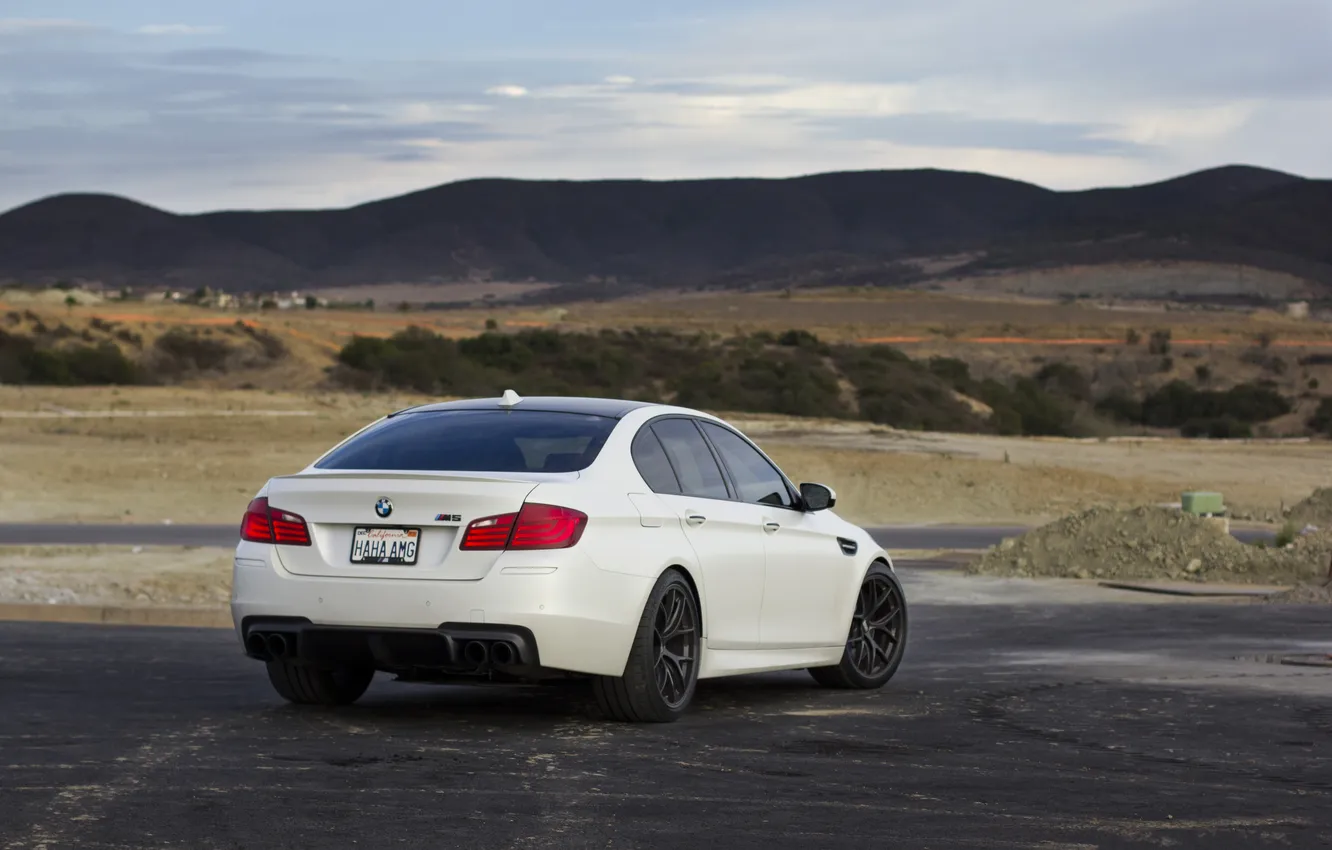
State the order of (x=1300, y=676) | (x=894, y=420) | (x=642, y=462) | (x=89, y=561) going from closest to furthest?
(x=642, y=462) → (x=1300, y=676) → (x=89, y=561) → (x=894, y=420)

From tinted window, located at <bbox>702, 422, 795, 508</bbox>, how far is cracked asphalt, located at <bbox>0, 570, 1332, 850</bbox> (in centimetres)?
113

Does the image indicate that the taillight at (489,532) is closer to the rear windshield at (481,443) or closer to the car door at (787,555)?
the rear windshield at (481,443)

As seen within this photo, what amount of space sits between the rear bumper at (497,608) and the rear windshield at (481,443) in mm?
667

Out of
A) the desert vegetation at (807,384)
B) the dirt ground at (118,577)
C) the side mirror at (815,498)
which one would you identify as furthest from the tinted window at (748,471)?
the desert vegetation at (807,384)

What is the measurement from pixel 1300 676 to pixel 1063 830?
18.6 ft

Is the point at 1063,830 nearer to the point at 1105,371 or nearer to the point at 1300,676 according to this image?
the point at 1300,676

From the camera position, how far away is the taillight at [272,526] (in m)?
10.4

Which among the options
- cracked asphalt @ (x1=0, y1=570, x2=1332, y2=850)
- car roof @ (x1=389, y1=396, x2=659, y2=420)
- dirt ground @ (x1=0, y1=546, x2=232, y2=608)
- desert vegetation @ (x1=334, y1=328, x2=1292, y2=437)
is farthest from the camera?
desert vegetation @ (x1=334, y1=328, x2=1292, y2=437)

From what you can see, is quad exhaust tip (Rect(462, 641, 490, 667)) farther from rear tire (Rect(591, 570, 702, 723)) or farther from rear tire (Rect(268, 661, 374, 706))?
rear tire (Rect(268, 661, 374, 706))

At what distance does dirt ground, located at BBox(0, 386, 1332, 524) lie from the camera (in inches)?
1459

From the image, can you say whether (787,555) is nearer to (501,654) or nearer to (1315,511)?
(501,654)

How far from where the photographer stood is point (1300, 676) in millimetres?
12953

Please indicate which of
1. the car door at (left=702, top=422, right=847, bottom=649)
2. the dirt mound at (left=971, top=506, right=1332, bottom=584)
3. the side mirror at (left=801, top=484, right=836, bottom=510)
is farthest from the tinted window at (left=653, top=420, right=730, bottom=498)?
the dirt mound at (left=971, top=506, right=1332, bottom=584)

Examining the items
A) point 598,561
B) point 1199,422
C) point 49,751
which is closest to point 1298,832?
point 598,561
